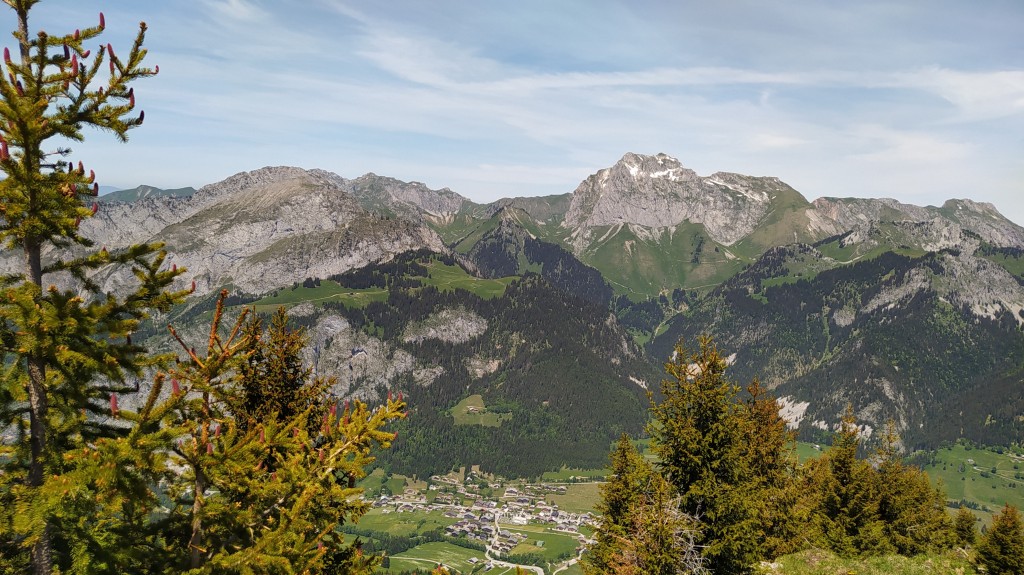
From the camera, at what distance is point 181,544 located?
1289 centimetres

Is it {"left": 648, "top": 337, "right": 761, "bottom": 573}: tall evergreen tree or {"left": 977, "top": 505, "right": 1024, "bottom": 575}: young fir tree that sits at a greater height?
{"left": 648, "top": 337, "right": 761, "bottom": 573}: tall evergreen tree

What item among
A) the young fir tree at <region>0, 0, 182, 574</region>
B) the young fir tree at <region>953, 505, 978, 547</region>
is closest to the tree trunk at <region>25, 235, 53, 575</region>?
the young fir tree at <region>0, 0, 182, 574</region>

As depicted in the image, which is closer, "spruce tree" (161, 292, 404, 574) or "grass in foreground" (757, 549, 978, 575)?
"spruce tree" (161, 292, 404, 574)

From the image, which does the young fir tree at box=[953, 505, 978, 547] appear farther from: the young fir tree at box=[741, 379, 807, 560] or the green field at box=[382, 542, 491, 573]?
the green field at box=[382, 542, 491, 573]

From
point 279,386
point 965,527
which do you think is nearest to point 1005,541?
point 965,527

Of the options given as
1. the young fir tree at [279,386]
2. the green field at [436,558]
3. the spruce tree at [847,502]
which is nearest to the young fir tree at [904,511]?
the spruce tree at [847,502]

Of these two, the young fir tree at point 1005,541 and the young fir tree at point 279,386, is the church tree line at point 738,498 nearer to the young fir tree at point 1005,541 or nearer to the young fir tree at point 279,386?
the young fir tree at point 1005,541

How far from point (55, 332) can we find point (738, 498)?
93.1 ft

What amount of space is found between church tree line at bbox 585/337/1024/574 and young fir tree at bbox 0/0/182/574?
1878cm

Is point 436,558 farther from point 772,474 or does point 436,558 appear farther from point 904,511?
point 772,474

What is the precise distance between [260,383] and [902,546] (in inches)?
2189

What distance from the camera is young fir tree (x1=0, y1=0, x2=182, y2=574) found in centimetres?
1029

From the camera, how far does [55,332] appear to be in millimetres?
10727

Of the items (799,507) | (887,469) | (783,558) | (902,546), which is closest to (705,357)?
(783,558)
